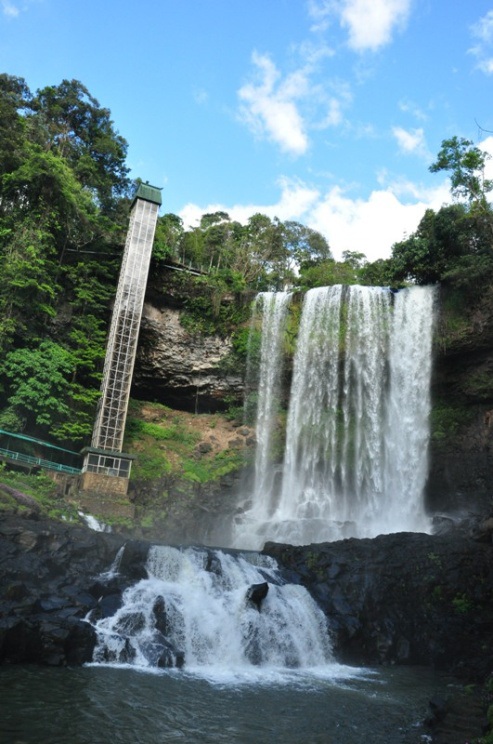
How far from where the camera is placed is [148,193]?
2897 cm

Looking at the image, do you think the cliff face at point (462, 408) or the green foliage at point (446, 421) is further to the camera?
the green foliage at point (446, 421)

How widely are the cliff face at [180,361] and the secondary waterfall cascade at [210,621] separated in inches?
654

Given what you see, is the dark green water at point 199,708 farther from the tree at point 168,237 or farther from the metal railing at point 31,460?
the tree at point 168,237

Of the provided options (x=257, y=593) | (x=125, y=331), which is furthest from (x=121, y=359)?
(x=257, y=593)

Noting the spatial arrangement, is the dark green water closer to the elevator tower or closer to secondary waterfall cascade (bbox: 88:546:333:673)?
secondary waterfall cascade (bbox: 88:546:333:673)

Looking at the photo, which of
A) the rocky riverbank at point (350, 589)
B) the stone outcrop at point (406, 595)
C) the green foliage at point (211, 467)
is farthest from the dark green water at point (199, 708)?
the green foliage at point (211, 467)

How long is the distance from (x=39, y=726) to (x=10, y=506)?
388 inches

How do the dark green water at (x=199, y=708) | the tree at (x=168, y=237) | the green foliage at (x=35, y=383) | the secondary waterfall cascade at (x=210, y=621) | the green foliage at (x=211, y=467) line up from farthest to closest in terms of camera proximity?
the tree at (x=168, y=237) → the green foliage at (x=211, y=467) → the green foliage at (x=35, y=383) → the secondary waterfall cascade at (x=210, y=621) → the dark green water at (x=199, y=708)

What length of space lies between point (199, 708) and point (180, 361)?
2307 centimetres

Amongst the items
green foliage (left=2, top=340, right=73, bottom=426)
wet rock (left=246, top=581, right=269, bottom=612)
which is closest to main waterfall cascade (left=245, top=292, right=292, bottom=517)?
green foliage (left=2, top=340, right=73, bottom=426)

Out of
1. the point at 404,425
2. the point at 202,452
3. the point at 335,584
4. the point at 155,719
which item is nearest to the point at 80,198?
the point at 202,452

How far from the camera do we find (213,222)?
46.8m

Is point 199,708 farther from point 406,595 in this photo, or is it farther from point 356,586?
point 406,595

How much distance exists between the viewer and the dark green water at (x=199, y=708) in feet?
23.4
